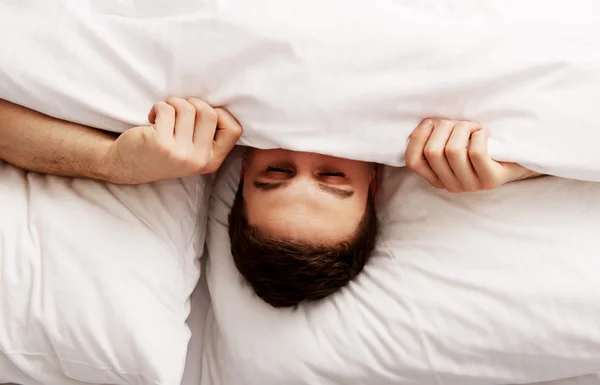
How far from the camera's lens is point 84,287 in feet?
2.79

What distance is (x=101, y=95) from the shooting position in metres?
0.84

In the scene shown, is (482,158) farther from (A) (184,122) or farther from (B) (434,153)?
(A) (184,122)

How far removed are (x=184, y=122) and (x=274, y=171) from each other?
183 millimetres

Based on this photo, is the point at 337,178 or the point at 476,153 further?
the point at 337,178

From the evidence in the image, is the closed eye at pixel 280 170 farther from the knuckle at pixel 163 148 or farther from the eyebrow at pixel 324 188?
the knuckle at pixel 163 148

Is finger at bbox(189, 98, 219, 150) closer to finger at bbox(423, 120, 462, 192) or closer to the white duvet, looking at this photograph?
the white duvet

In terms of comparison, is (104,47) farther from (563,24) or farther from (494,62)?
(563,24)

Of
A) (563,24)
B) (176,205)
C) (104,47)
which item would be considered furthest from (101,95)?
(563,24)

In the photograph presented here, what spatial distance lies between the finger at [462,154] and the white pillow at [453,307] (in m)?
0.09

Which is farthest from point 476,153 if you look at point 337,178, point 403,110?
point 337,178

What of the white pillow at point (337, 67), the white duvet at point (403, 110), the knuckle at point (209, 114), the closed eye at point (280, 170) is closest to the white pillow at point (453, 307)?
the white duvet at point (403, 110)

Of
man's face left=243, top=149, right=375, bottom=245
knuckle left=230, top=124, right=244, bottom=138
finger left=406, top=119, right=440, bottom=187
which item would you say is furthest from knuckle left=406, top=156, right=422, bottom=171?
knuckle left=230, top=124, right=244, bottom=138

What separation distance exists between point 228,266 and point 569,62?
0.65 metres

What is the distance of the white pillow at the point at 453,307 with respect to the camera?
2.79 ft
